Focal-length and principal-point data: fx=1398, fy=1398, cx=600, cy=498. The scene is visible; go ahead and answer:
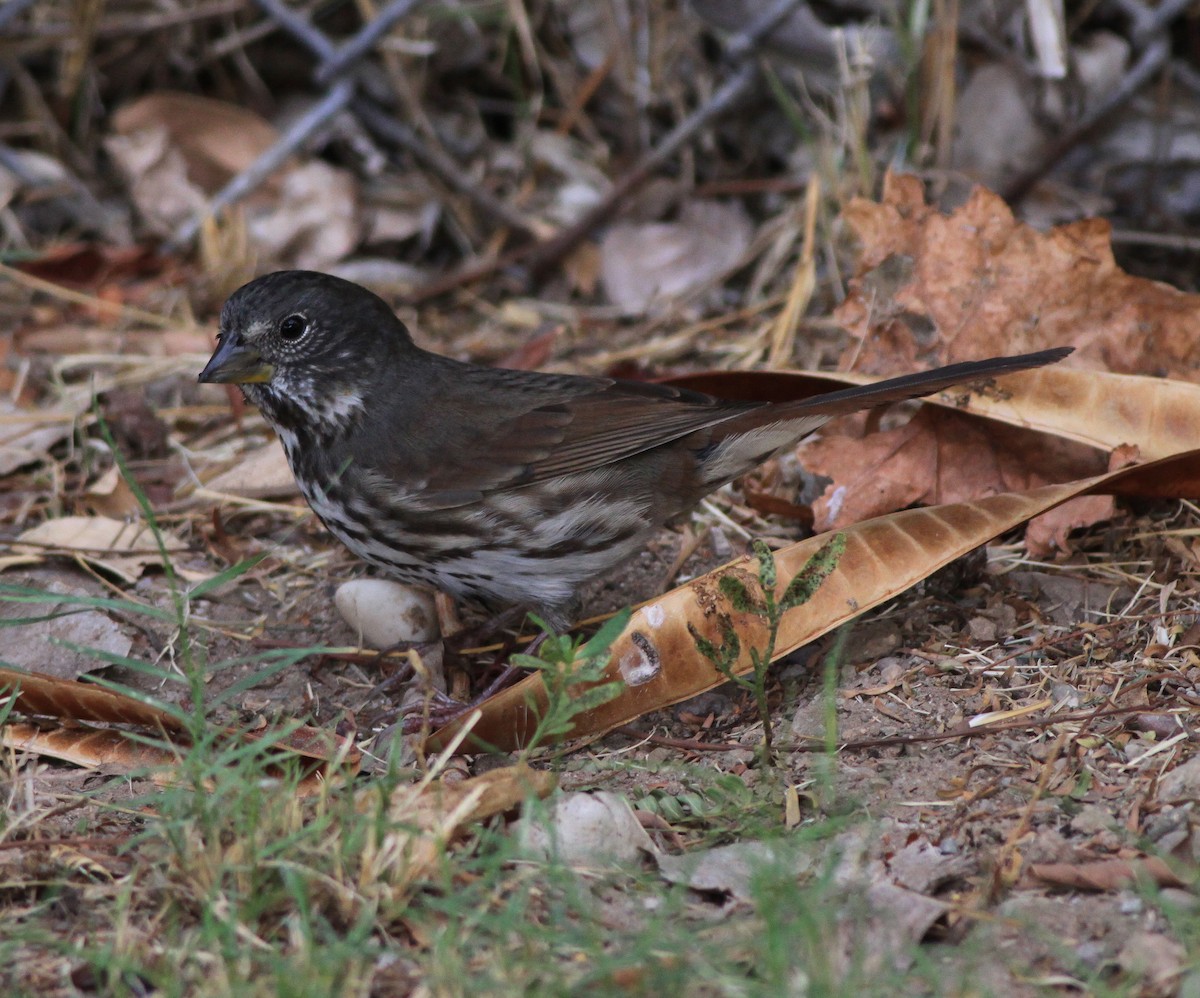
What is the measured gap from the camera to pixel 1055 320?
4199mm

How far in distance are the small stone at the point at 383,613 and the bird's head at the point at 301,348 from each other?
1.59ft

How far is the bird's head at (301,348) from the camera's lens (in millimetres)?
3969

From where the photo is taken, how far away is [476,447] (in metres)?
3.92

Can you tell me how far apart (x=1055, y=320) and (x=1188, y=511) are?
72 centimetres

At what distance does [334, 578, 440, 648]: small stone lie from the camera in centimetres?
393

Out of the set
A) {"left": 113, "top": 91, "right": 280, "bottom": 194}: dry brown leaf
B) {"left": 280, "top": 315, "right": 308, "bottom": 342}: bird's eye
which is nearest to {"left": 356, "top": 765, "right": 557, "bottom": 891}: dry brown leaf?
{"left": 280, "top": 315, "right": 308, "bottom": 342}: bird's eye

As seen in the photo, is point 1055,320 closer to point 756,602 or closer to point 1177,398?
point 1177,398

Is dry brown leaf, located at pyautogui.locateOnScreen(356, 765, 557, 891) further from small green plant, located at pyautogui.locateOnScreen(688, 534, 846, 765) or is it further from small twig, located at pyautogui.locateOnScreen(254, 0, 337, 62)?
small twig, located at pyautogui.locateOnScreen(254, 0, 337, 62)

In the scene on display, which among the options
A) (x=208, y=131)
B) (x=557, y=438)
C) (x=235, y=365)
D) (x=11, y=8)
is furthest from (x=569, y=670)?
(x=11, y=8)

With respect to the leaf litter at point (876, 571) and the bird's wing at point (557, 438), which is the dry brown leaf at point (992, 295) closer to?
the leaf litter at point (876, 571)

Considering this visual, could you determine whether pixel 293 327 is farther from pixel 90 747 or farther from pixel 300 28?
pixel 300 28

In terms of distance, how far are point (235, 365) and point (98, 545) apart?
813 mm

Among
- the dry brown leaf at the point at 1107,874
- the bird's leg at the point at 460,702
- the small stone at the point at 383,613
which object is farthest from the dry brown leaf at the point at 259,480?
the dry brown leaf at the point at 1107,874

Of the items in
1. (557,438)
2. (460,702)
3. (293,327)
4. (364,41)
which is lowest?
(460,702)
